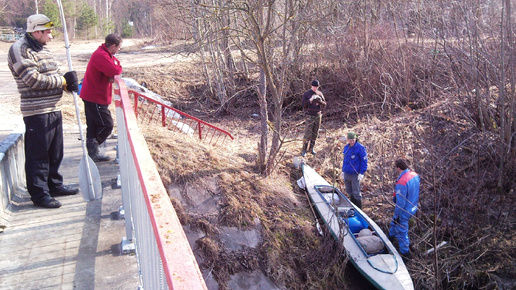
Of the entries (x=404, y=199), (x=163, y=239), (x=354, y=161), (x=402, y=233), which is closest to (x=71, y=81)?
(x=163, y=239)

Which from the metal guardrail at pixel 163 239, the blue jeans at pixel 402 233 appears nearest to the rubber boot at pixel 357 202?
the blue jeans at pixel 402 233

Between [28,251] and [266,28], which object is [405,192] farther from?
[28,251]

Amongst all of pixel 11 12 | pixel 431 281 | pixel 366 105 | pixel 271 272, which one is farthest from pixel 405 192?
pixel 11 12

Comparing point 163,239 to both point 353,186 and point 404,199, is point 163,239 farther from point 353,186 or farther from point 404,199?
point 353,186

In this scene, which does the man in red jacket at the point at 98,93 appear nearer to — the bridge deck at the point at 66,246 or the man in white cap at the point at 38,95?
the man in white cap at the point at 38,95

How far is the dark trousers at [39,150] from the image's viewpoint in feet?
14.3

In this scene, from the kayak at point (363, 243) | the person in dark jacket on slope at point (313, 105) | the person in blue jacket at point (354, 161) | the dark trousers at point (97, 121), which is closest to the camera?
the dark trousers at point (97, 121)

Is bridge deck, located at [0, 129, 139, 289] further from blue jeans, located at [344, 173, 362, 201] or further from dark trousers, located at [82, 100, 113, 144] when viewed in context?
blue jeans, located at [344, 173, 362, 201]

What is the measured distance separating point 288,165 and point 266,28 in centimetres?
426

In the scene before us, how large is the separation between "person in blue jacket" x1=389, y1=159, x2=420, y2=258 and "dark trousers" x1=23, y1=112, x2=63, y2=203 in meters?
5.52

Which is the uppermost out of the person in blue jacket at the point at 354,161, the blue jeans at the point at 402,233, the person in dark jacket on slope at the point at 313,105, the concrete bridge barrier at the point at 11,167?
the concrete bridge barrier at the point at 11,167

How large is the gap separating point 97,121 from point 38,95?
144 cm

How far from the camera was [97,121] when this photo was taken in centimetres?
579

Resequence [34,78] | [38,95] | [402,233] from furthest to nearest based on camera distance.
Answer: [402,233] < [38,95] < [34,78]
